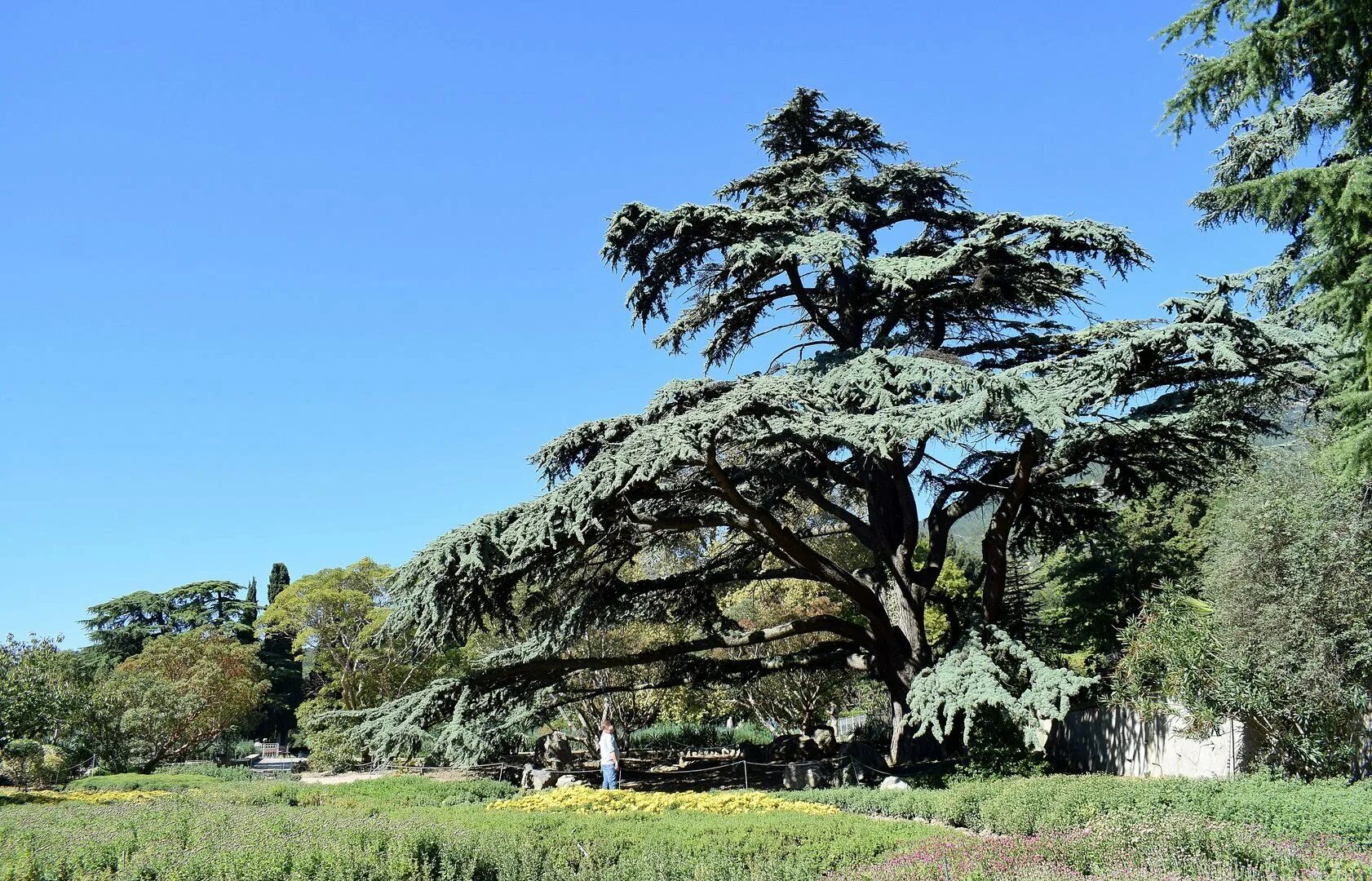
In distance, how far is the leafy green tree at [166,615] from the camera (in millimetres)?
56781

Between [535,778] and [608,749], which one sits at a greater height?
[608,749]

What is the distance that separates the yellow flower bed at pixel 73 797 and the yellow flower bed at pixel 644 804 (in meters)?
6.56

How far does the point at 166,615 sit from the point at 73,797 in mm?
48304

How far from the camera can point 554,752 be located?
24062 millimetres

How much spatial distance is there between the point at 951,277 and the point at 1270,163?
844 cm

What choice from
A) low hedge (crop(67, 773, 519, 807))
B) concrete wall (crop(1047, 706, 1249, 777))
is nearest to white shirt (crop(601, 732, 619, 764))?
low hedge (crop(67, 773, 519, 807))

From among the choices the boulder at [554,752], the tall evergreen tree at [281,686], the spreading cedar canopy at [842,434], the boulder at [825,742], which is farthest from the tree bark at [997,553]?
the tall evergreen tree at [281,686]

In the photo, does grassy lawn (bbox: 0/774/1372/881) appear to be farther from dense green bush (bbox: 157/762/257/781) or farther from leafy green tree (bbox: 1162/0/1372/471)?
dense green bush (bbox: 157/762/257/781)

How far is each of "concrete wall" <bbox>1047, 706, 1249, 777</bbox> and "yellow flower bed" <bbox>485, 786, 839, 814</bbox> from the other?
20.8 feet

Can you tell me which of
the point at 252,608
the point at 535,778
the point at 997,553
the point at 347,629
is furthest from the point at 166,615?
the point at 997,553

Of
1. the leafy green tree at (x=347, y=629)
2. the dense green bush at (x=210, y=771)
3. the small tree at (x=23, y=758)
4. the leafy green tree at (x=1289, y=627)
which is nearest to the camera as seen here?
the leafy green tree at (x=1289, y=627)

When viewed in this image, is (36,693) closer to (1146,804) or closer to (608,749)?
(608,749)

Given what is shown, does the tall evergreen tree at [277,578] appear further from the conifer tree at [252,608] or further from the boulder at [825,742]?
the boulder at [825,742]

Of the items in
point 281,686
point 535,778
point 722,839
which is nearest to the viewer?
point 722,839
